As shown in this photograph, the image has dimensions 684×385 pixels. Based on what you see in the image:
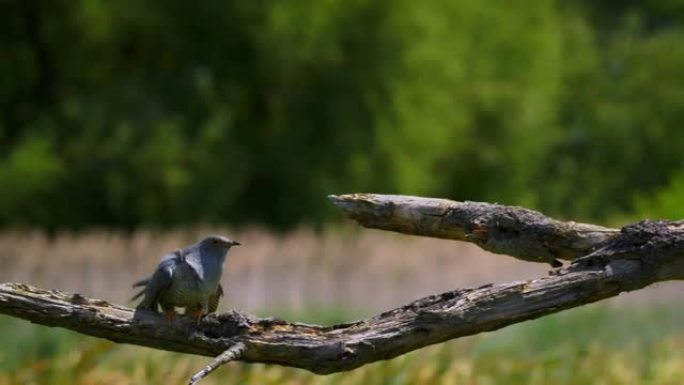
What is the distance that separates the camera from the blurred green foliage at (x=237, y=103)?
17.7m

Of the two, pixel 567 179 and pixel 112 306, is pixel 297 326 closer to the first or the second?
pixel 112 306

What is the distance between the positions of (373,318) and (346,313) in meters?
6.70

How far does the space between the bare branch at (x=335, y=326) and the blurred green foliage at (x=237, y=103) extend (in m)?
13.7

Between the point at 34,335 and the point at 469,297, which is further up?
the point at 34,335

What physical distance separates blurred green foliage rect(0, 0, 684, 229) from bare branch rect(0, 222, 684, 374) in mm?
13740

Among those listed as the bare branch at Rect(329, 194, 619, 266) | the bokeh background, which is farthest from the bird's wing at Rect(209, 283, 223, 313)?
the bokeh background

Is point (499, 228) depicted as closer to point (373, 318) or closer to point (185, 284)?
point (373, 318)

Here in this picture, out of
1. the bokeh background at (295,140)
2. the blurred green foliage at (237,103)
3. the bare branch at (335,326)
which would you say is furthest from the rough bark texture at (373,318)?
the blurred green foliage at (237,103)

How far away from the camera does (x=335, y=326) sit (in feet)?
12.3

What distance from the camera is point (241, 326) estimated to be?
3.72 metres

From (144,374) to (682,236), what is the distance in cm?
301

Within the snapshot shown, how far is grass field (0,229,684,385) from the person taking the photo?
6566mm

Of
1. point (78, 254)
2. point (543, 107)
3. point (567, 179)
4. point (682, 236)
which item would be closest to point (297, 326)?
point (682, 236)

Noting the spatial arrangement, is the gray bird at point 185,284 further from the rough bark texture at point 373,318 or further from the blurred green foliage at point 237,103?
the blurred green foliage at point 237,103
